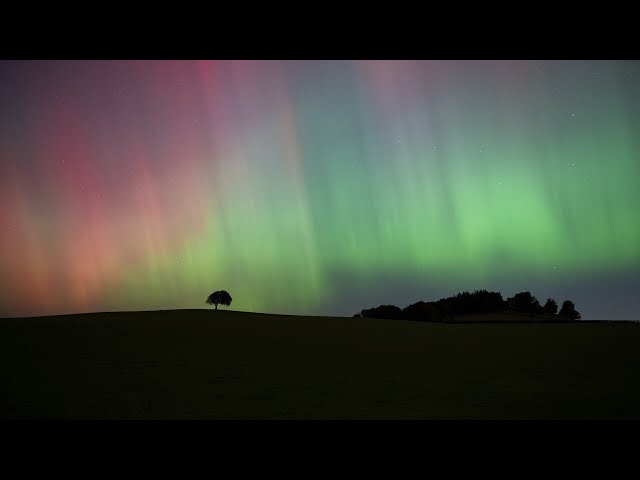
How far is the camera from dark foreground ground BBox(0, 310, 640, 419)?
6.14 meters

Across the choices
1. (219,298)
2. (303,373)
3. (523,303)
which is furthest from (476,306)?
(303,373)

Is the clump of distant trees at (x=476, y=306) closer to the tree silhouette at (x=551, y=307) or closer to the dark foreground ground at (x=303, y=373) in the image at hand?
the tree silhouette at (x=551, y=307)

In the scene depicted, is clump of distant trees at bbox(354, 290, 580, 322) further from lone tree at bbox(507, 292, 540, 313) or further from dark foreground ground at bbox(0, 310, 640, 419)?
dark foreground ground at bbox(0, 310, 640, 419)

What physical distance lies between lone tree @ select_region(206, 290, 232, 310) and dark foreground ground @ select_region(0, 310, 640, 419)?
2106cm

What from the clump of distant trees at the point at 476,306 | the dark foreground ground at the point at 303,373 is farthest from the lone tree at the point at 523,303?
the dark foreground ground at the point at 303,373

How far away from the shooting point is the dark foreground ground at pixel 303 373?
614 cm

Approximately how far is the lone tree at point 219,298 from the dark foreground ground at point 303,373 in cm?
2106

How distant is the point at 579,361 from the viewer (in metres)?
9.89

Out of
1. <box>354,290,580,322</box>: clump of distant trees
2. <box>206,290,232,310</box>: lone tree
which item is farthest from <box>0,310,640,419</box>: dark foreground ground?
<box>206,290,232,310</box>: lone tree

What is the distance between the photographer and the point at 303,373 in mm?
8469

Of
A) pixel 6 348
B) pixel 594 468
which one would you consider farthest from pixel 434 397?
pixel 6 348

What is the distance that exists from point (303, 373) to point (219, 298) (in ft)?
93.2
